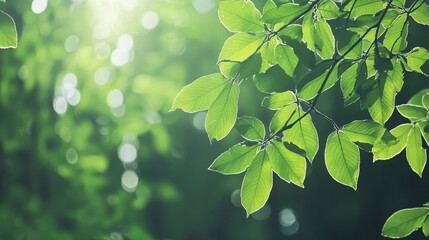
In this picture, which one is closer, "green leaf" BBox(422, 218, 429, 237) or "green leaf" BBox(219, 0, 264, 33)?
"green leaf" BBox(219, 0, 264, 33)

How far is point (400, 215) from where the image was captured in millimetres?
1513

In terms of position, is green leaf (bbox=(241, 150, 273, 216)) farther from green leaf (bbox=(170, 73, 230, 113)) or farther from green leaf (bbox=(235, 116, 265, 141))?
green leaf (bbox=(170, 73, 230, 113))

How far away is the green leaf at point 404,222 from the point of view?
150 cm

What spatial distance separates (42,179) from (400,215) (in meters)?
4.72

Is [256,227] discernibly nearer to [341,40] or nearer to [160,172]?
[160,172]

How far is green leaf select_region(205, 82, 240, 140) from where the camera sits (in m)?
1.25

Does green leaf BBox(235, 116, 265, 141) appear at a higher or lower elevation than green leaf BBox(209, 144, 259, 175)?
higher

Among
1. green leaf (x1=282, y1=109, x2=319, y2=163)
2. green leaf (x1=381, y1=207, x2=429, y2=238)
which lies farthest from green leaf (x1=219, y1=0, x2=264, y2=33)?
green leaf (x1=381, y1=207, x2=429, y2=238)

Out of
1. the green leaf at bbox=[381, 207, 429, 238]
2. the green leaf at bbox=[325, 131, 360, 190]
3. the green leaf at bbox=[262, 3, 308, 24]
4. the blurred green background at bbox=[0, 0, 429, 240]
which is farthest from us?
the blurred green background at bbox=[0, 0, 429, 240]

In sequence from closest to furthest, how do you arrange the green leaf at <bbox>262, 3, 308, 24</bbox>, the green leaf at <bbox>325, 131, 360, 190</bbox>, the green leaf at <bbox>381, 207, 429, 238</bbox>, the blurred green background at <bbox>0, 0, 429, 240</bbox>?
1. the green leaf at <bbox>262, 3, 308, 24</bbox>
2. the green leaf at <bbox>325, 131, 360, 190</bbox>
3. the green leaf at <bbox>381, 207, 429, 238</bbox>
4. the blurred green background at <bbox>0, 0, 429, 240</bbox>

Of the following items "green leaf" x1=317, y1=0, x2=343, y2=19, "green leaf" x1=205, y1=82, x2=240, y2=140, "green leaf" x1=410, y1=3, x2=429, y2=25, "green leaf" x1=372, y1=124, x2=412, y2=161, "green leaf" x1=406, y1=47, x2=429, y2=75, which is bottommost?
"green leaf" x1=372, y1=124, x2=412, y2=161

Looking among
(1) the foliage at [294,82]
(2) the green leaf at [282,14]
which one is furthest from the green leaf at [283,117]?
(2) the green leaf at [282,14]

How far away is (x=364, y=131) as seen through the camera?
1.32 m

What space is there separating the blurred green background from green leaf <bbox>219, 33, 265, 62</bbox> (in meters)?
1.18
